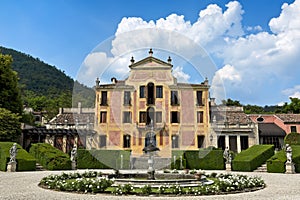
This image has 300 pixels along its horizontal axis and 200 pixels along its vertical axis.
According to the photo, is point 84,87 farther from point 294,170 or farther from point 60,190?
point 294,170

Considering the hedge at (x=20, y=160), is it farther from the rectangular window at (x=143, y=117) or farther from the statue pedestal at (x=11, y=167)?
the rectangular window at (x=143, y=117)

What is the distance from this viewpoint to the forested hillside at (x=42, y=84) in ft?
218

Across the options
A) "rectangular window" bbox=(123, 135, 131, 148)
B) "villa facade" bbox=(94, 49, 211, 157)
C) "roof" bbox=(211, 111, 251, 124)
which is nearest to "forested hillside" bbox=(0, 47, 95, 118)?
"rectangular window" bbox=(123, 135, 131, 148)

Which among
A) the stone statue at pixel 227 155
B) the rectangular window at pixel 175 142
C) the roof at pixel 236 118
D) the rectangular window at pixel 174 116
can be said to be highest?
the roof at pixel 236 118

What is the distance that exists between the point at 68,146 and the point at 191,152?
14921 mm

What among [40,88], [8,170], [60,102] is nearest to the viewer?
[8,170]

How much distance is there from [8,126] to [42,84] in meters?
68.6

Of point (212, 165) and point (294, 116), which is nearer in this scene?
point (212, 165)

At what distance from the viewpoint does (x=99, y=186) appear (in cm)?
948

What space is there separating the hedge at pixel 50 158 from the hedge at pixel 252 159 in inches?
490

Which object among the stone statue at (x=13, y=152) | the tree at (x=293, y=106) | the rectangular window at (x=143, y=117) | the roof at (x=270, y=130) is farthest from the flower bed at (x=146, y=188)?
the tree at (x=293, y=106)

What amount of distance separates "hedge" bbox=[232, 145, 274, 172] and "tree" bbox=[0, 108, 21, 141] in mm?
19068

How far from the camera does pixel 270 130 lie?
118 ft

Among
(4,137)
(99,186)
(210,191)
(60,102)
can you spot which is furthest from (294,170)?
(60,102)
